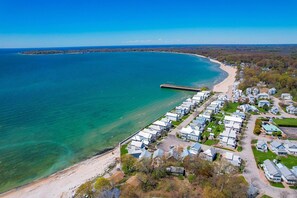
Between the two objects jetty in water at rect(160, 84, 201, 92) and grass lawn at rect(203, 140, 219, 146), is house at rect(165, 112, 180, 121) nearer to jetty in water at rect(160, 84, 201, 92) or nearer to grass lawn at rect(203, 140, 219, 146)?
grass lawn at rect(203, 140, 219, 146)

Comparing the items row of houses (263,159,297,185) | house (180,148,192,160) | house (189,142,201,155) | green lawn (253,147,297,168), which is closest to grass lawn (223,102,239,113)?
green lawn (253,147,297,168)

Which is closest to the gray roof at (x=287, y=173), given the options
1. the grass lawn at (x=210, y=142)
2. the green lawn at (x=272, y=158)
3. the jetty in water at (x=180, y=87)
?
the green lawn at (x=272, y=158)

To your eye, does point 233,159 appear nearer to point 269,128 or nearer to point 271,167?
point 271,167

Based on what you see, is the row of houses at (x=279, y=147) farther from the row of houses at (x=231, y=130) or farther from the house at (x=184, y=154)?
the house at (x=184, y=154)

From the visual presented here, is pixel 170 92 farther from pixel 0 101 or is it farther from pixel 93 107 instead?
pixel 0 101

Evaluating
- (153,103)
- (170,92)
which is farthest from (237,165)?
(170,92)

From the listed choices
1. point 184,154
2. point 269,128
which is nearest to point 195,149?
point 184,154
